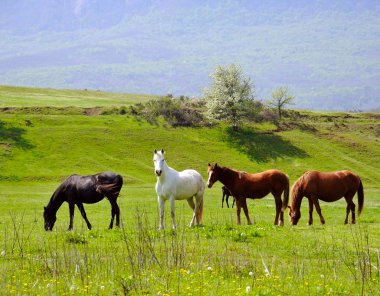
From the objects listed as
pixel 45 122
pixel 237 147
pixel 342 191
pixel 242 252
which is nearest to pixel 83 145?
pixel 45 122

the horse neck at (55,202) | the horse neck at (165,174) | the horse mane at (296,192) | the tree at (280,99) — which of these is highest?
the tree at (280,99)

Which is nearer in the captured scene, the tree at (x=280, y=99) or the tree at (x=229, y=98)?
the tree at (x=229, y=98)

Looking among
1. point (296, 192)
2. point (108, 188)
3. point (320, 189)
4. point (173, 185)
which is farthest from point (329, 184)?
point (108, 188)

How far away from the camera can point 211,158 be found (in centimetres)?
7738

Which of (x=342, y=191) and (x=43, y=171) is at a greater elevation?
(x=342, y=191)

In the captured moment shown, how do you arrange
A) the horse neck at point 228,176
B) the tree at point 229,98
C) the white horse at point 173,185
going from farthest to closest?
the tree at point 229,98 → the horse neck at point 228,176 → the white horse at point 173,185

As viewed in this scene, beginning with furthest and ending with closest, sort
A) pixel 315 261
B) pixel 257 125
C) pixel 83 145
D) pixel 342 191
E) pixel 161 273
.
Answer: pixel 257 125, pixel 83 145, pixel 342 191, pixel 315 261, pixel 161 273

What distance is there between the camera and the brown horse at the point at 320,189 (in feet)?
82.3

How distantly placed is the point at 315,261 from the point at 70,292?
7100mm

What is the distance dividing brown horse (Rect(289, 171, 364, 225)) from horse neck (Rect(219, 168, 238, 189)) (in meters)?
2.73

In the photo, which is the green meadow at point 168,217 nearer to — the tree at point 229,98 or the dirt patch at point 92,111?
the dirt patch at point 92,111

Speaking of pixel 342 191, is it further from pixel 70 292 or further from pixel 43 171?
pixel 43 171

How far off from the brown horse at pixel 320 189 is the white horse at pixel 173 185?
4620 millimetres

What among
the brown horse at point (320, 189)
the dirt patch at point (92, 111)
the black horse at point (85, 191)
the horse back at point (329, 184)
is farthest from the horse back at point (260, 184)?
the dirt patch at point (92, 111)
